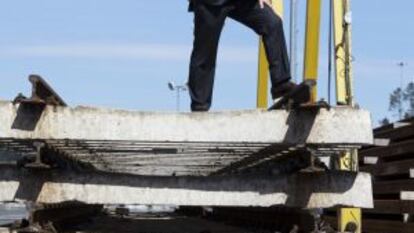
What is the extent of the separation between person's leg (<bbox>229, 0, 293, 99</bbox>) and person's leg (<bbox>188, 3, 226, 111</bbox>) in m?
0.18

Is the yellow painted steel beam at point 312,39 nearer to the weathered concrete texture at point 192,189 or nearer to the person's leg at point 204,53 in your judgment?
the person's leg at point 204,53

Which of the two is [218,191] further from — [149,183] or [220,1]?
[220,1]

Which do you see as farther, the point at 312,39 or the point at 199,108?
the point at 312,39

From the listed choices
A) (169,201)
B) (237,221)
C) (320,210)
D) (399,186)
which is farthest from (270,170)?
(399,186)

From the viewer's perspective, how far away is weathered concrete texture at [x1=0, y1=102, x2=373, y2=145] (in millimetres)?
3822

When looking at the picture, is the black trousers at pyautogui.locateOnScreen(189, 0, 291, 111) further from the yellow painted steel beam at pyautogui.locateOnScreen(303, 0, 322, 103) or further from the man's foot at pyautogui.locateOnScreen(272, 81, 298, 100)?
the yellow painted steel beam at pyautogui.locateOnScreen(303, 0, 322, 103)

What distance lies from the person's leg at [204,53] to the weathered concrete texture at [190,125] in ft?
2.72

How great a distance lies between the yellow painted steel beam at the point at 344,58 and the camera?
1259 centimetres

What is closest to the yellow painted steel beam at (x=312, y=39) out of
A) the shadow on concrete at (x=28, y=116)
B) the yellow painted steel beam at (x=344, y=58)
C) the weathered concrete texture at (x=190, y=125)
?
the yellow painted steel beam at (x=344, y=58)

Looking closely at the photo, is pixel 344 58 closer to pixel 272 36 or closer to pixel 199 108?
pixel 272 36

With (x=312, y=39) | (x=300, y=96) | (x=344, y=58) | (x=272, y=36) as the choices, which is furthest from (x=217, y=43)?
(x=312, y=39)

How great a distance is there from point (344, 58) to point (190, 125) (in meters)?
9.09

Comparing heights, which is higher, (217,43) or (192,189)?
(217,43)

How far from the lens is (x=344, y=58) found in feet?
41.5
